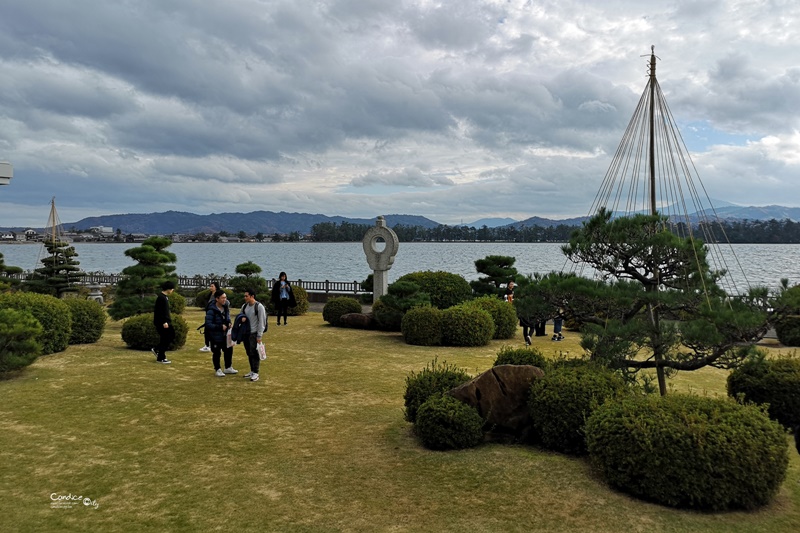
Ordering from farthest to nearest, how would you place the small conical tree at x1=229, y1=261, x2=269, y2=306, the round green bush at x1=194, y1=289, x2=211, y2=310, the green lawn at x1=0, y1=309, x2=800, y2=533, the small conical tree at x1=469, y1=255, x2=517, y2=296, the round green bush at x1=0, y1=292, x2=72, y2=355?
the round green bush at x1=194, y1=289, x2=211, y2=310 → the small conical tree at x1=229, y1=261, x2=269, y2=306 → the small conical tree at x1=469, y1=255, x2=517, y2=296 → the round green bush at x1=0, y1=292, x2=72, y2=355 → the green lawn at x1=0, y1=309, x2=800, y2=533

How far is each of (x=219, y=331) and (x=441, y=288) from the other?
31.6 ft

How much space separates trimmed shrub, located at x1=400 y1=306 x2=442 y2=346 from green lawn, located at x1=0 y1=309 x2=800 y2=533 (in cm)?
506

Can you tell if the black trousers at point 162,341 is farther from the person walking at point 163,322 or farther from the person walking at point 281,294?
the person walking at point 281,294

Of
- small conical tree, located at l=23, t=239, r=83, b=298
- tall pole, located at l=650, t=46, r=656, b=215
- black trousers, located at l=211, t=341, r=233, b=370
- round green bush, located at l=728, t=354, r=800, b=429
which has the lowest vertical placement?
black trousers, located at l=211, t=341, r=233, b=370

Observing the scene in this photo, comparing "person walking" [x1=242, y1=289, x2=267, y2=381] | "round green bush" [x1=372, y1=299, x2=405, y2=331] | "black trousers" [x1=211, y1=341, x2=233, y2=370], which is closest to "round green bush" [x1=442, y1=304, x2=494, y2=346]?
"round green bush" [x1=372, y1=299, x2=405, y2=331]

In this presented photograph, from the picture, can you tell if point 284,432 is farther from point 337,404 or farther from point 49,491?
point 49,491

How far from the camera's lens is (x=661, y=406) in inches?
251

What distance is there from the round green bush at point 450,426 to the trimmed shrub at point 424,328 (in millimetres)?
8859

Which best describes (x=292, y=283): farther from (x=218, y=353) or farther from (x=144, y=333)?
(x=218, y=353)

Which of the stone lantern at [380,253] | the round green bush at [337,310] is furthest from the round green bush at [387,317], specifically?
the stone lantern at [380,253]

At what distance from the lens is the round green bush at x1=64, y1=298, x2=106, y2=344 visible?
14.9 metres

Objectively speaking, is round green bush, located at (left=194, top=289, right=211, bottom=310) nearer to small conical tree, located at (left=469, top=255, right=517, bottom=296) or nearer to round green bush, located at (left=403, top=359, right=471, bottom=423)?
small conical tree, located at (left=469, top=255, right=517, bottom=296)

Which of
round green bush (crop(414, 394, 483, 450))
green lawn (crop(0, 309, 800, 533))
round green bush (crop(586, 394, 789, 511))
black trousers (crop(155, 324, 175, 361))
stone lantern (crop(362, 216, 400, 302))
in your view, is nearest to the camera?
green lawn (crop(0, 309, 800, 533))

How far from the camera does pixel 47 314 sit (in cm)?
1340
